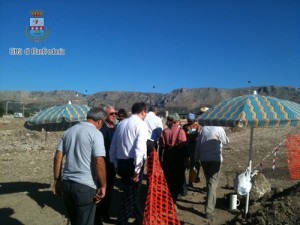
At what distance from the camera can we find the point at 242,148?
17391mm

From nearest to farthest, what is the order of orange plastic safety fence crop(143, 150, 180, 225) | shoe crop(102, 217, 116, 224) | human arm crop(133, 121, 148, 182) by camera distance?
orange plastic safety fence crop(143, 150, 180, 225), human arm crop(133, 121, 148, 182), shoe crop(102, 217, 116, 224)

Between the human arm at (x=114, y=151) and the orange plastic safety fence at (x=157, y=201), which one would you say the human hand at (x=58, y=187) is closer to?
the orange plastic safety fence at (x=157, y=201)

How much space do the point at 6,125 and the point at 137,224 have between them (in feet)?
138

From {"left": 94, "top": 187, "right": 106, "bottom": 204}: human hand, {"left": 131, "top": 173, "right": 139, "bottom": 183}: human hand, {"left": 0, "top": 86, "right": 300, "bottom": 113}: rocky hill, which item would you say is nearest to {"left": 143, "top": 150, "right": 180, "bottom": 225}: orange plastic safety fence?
{"left": 131, "top": 173, "right": 139, "bottom": 183}: human hand

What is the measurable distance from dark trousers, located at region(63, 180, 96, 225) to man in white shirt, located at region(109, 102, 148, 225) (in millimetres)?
1065

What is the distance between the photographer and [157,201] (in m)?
5.03

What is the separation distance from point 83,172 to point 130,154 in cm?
117

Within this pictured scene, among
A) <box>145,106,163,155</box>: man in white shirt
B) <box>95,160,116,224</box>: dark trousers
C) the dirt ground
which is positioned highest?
<box>145,106,163,155</box>: man in white shirt

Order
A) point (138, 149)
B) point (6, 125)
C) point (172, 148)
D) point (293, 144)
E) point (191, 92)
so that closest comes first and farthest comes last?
point (138, 149)
point (172, 148)
point (293, 144)
point (6, 125)
point (191, 92)

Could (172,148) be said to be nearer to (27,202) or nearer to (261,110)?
(261,110)

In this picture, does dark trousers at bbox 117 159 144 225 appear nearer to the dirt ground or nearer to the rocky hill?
the dirt ground

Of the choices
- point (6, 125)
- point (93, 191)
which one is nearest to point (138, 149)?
point (93, 191)

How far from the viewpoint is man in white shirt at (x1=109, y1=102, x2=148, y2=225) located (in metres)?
4.75

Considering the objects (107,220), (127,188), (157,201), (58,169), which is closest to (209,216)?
(157,201)
